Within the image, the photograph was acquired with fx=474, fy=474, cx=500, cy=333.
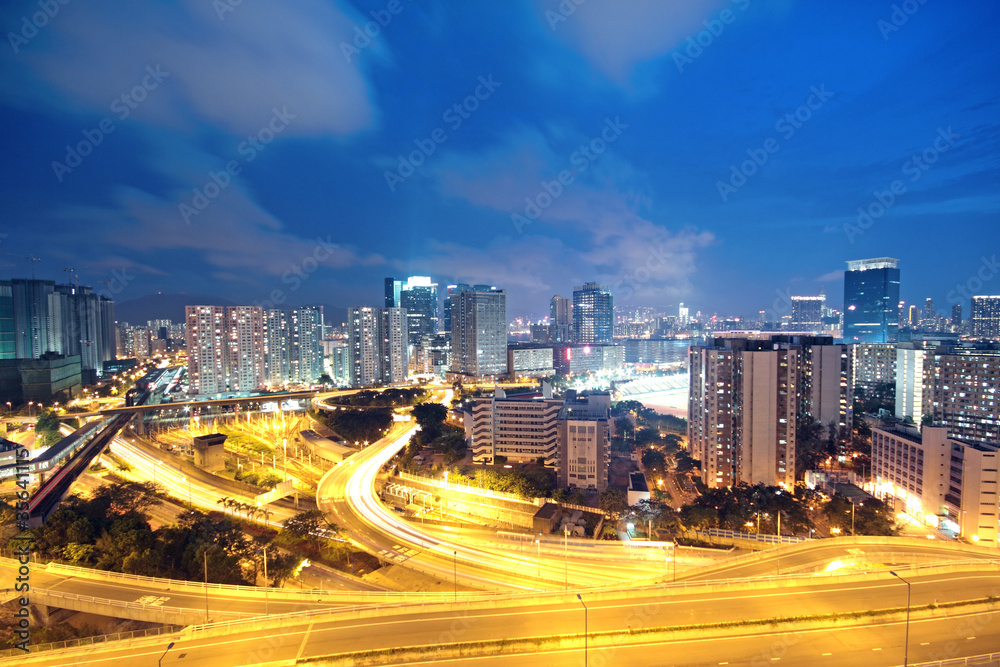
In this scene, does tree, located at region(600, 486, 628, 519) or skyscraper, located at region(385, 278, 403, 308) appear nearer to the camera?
tree, located at region(600, 486, 628, 519)

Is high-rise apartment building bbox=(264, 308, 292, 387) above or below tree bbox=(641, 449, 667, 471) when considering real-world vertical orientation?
above

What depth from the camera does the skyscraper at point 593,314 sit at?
66500mm

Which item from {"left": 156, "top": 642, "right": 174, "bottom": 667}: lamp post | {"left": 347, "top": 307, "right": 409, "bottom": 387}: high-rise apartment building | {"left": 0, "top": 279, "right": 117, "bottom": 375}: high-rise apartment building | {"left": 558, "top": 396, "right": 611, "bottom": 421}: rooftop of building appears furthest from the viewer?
{"left": 347, "top": 307, "right": 409, "bottom": 387}: high-rise apartment building

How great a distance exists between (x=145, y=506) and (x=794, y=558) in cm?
1881

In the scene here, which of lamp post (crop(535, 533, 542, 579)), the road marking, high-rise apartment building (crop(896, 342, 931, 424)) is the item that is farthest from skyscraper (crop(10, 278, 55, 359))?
high-rise apartment building (crop(896, 342, 931, 424))

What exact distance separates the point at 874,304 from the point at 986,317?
8.56 meters

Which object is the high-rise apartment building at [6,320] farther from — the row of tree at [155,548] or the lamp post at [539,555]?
the lamp post at [539,555]

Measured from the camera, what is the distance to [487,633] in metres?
7.04

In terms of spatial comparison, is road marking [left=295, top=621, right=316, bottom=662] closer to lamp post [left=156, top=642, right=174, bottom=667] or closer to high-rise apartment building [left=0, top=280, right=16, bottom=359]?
lamp post [left=156, top=642, right=174, bottom=667]

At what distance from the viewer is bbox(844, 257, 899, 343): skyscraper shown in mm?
46656

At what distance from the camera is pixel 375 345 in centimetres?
4281

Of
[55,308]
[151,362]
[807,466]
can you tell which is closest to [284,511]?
[807,466]

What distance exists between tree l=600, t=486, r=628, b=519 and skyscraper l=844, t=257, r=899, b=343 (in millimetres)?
43618

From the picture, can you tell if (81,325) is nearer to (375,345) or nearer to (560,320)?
(375,345)
